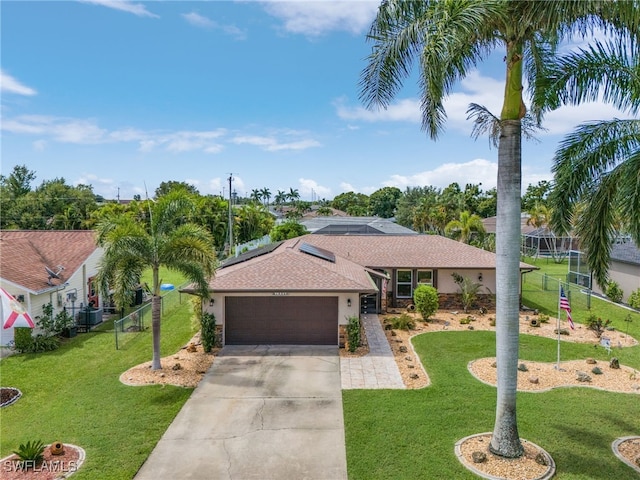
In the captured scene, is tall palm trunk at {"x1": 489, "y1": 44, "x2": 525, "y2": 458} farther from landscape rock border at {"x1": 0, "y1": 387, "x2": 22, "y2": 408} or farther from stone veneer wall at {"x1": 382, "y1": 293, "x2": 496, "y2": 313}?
stone veneer wall at {"x1": 382, "y1": 293, "x2": 496, "y2": 313}

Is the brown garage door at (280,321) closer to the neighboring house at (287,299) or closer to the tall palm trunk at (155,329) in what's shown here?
the neighboring house at (287,299)

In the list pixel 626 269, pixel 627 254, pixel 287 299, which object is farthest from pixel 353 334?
pixel 627 254

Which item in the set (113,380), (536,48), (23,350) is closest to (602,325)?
(536,48)

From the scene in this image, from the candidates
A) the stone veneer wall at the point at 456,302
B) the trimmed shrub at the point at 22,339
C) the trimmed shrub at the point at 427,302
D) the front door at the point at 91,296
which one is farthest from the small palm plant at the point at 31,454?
the stone veneer wall at the point at 456,302

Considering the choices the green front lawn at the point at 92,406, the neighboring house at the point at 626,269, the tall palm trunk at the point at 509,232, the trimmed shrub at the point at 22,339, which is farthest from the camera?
the neighboring house at the point at 626,269

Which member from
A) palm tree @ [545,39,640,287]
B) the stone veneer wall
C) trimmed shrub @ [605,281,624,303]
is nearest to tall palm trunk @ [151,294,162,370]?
palm tree @ [545,39,640,287]

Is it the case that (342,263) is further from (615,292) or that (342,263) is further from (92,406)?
(615,292)

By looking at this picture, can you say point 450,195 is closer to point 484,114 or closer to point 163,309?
point 163,309
